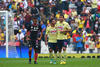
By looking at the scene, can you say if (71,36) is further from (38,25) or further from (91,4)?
(38,25)

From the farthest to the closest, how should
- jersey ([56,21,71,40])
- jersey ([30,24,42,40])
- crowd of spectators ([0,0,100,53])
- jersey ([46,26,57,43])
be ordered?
crowd of spectators ([0,0,100,53]) < jersey ([46,26,57,43]) < jersey ([56,21,71,40]) < jersey ([30,24,42,40])

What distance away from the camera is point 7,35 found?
95.2 feet

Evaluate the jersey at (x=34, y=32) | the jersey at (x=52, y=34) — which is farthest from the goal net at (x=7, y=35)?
the jersey at (x=34, y=32)

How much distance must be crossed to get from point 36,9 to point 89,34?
16.9ft

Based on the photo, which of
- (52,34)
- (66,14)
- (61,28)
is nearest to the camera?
(61,28)

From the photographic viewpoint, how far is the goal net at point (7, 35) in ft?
94.1

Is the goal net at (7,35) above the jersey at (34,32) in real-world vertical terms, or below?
below

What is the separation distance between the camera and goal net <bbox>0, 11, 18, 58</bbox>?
28.7 m

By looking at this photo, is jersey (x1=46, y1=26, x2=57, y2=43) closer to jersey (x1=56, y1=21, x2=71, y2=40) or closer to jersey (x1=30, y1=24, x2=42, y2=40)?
→ jersey (x1=56, y1=21, x2=71, y2=40)

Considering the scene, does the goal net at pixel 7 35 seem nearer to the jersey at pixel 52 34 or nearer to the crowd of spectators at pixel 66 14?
the crowd of spectators at pixel 66 14

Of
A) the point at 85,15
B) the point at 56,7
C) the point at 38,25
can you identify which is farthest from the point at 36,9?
the point at 38,25

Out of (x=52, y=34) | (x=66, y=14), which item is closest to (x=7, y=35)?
(x=66, y=14)

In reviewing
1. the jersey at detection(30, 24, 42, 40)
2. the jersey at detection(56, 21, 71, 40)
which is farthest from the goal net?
the jersey at detection(30, 24, 42, 40)

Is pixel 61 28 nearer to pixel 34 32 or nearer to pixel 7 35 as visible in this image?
pixel 34 32
